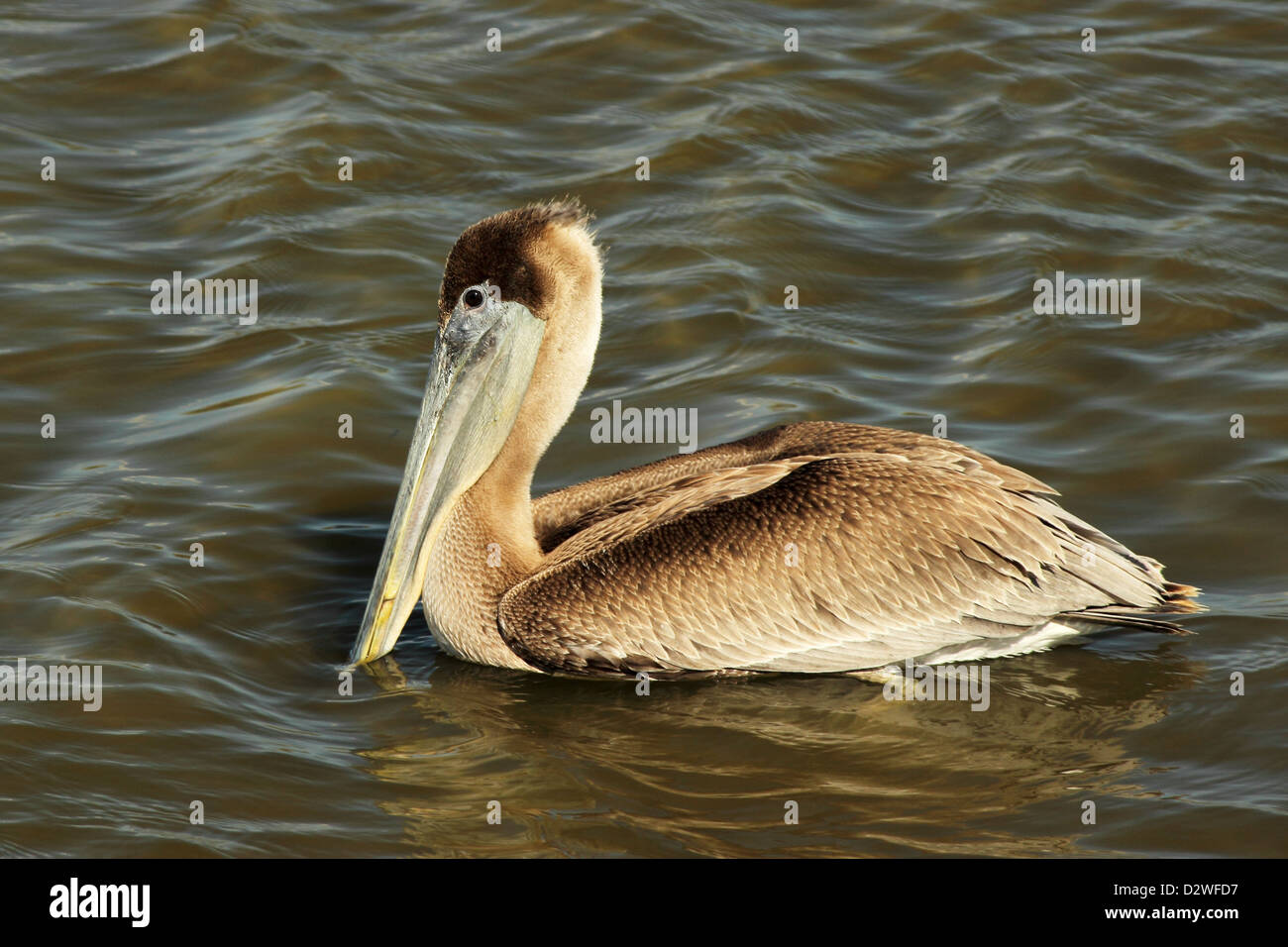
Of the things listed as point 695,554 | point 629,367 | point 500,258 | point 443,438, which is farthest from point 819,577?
point 629,367

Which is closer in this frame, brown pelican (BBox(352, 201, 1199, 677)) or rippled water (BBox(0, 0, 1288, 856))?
rippled water (BBox(0, 0, 1288, 856))

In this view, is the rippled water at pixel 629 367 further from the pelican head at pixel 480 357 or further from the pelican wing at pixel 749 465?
the pelican wing at pixel 749 465

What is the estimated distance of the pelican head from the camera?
18.5ft

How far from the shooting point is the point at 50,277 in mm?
8398

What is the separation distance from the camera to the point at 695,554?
573 centimetres

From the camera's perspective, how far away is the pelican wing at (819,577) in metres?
5.68

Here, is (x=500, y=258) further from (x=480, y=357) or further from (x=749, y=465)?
(x=749, y=465)

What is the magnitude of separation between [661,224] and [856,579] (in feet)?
12.6

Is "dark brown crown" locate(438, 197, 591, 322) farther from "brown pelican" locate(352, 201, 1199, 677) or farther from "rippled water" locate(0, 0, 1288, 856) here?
"rippled water" locate(0, 0, 1288, 856)

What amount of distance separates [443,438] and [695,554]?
91 centimetres

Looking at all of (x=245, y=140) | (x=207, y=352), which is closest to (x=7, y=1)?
(x=245, y=140)

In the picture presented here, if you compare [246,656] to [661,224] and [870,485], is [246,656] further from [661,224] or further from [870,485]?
[661,224]

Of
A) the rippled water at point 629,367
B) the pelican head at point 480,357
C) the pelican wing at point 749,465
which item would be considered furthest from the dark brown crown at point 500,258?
the rippled water at point 629,367

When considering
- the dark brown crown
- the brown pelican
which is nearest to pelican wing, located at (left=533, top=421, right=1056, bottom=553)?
the brown pelican
